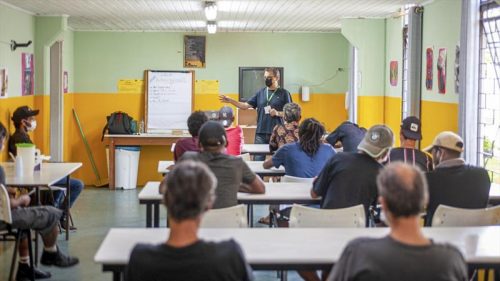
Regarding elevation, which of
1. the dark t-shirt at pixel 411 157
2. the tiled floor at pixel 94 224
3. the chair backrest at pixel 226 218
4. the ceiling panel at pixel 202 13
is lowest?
the tiled floor at pixel 94 224

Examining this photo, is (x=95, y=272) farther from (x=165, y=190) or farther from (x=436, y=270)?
(x=436, y=270)

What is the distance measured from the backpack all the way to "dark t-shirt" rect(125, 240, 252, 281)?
9.40m

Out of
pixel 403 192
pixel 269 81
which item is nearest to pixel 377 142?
pixel 403 192

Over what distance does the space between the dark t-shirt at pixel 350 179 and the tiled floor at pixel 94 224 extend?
1668 millimetres

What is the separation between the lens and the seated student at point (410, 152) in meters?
5.34

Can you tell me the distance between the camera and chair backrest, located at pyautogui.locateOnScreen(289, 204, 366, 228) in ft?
14.2

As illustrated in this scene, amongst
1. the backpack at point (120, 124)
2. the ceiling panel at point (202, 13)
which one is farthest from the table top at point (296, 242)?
the backpack at point (120, 124)

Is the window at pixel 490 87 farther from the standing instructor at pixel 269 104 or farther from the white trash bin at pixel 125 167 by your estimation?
the white trash bin at pixel 125 167

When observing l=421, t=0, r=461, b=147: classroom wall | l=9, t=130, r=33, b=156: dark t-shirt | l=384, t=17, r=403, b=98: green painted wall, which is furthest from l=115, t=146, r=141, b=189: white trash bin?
l=421, t=0, r=461, b=147: classroom wall

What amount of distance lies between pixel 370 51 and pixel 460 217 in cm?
675

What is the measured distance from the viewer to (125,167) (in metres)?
11.8

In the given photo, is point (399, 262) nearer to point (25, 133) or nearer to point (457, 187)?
point (457, 187)

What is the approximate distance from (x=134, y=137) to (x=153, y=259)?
30.4ft

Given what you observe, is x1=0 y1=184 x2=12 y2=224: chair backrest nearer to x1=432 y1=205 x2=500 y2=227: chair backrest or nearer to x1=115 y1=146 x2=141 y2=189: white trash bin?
x1=432 y1=205 x2=500 y2=227: chair backrest
